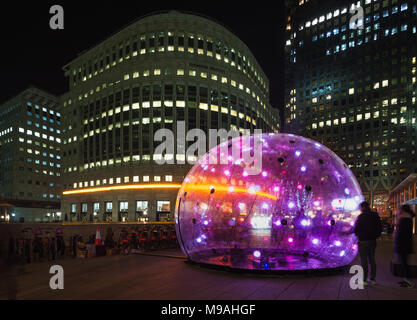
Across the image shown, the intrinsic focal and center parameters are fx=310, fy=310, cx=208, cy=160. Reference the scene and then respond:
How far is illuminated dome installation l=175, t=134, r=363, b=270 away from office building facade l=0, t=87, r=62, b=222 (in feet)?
326

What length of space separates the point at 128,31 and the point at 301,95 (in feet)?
210

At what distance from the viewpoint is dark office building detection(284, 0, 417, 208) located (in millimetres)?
86000

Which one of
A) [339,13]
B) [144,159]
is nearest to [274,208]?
[144,159]

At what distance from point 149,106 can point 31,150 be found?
68881 mm

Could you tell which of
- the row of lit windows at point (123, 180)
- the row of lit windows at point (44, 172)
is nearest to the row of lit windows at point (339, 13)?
the row of lit windows at point (123, 180)

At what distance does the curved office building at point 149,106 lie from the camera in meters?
60.7

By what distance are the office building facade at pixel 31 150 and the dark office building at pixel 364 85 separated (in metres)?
88.8

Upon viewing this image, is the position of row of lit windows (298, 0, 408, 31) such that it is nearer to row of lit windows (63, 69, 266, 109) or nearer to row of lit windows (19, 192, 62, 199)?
row of lit windows (63, 69, 266, 109)

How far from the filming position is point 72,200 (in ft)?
239

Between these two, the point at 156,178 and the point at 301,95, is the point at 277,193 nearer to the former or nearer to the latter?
the point at 156,178

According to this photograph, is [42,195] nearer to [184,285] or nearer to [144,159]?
[144,159]
